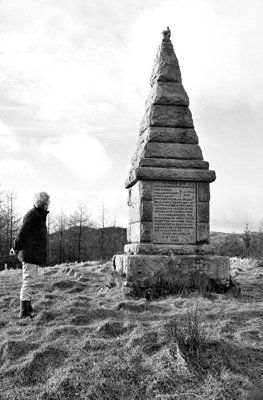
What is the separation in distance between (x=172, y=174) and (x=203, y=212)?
1003 mm

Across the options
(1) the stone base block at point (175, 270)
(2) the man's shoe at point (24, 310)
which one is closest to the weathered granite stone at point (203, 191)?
(1) the stone base block at point (175, 270)

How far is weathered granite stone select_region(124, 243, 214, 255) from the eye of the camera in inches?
319

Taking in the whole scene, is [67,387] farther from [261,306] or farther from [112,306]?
[261,306]

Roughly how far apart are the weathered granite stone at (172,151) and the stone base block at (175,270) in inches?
79.8

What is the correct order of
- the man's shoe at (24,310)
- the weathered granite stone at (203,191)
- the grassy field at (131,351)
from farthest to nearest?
1. the weathered granite stone at (203,191)
2. the man's shoe at (24,310)
3. the grassy field at (131,351)

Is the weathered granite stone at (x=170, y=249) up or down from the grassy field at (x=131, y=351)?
up

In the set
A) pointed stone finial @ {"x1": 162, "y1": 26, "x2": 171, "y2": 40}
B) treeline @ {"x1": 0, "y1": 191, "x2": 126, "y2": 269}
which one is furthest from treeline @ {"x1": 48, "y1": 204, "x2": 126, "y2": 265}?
pointed stone finial @ {"x1": 162, "y1": 26, "x2": 171, "y2": 40}

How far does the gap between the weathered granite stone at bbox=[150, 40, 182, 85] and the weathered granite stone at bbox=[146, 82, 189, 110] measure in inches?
5.3

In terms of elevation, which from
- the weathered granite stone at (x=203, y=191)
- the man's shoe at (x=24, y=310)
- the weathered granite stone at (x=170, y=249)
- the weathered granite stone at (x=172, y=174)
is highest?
the weathered granite stone at (x=172, y=174)

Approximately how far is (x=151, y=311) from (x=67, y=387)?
2.74 meters

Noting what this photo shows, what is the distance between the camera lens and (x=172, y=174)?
8.33 meters

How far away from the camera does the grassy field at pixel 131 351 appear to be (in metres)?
3.96

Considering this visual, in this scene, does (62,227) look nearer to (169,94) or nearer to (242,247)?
(242,247)

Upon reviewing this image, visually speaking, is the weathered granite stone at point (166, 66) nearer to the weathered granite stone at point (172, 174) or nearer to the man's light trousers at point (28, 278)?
the weathered granite stone at point (172, 174)
